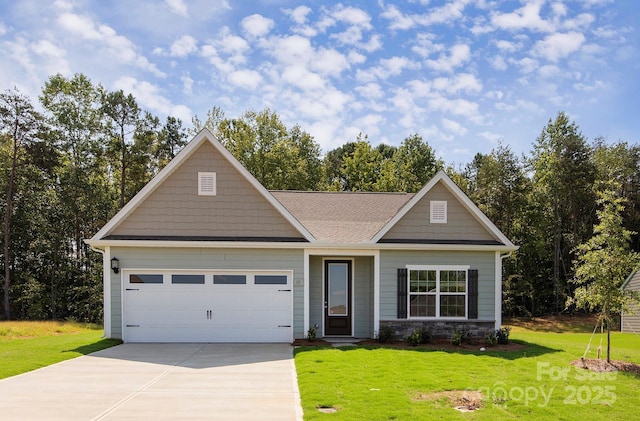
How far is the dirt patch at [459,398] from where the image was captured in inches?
273

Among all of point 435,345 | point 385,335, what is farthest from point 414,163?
point 435,345

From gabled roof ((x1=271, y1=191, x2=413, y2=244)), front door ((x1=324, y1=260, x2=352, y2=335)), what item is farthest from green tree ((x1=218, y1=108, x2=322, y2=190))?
front door ((x1=324, y1=260, x2=352, y2=335))

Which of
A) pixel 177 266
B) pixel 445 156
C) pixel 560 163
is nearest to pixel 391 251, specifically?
pixel 177 266

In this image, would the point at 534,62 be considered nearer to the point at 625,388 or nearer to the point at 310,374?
the point at 625,388

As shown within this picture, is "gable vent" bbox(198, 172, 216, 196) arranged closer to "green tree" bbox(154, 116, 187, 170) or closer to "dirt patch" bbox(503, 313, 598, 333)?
"dirt patch" bbox(503, 313, 598, 333)

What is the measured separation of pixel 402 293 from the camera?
13.5 m

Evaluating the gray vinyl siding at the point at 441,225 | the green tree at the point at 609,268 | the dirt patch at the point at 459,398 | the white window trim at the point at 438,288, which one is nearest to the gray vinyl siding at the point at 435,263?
the white window trim at the point at 438,288

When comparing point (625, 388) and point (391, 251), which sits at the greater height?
point (391, 251)

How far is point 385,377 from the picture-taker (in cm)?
866

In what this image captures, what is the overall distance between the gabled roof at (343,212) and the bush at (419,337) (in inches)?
111

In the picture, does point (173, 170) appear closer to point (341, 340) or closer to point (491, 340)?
point (341, 340)

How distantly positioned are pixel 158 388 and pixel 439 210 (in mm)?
9160

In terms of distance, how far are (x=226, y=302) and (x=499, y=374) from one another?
7.36 metres

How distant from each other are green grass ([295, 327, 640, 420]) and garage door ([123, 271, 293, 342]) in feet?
6.57
